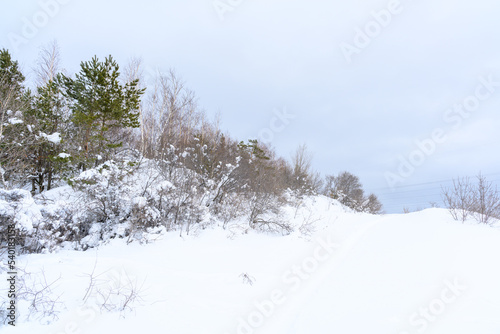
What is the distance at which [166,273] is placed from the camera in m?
4.73

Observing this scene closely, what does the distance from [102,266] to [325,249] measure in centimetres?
659

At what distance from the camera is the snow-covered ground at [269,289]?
2.95 meters

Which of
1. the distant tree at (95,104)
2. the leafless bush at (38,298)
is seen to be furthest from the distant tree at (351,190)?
the leafless bush at (38,298)

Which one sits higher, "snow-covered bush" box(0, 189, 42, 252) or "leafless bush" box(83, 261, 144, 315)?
"snow-covered bush" box(0, 189, 42, 252)

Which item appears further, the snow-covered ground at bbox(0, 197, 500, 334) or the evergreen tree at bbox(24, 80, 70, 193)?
the evergreen tree at bbox(24, 80, 70, 193)

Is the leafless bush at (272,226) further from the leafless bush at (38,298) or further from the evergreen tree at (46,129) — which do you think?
the evergreen tree at (46,129)

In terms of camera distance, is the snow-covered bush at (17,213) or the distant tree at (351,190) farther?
the distant tree at (351,190)

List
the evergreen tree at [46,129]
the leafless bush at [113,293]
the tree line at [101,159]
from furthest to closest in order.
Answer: the evergreen tree at [46,129]
the tree line at [101,159]
the leafless bush at [113,293]

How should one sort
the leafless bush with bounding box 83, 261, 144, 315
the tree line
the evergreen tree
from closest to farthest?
the leafless bush with bounding box 83, 261, 144, 315 → the tree line → the evergreen tree

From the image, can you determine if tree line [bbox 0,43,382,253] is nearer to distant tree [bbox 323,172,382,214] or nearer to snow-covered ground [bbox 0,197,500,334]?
snow-covered ground [bbox 0,197,500,334]

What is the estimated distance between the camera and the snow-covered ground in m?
2.95

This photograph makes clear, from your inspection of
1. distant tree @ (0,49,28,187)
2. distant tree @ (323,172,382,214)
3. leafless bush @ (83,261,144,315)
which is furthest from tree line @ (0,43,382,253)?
distant tree @ (323,172,382,214)

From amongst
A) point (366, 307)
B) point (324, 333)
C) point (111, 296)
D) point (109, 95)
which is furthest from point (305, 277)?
point (109, 95)

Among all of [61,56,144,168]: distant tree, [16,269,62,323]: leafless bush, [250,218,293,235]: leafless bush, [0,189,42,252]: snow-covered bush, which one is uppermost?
[61,56,144,168]: distant tree
